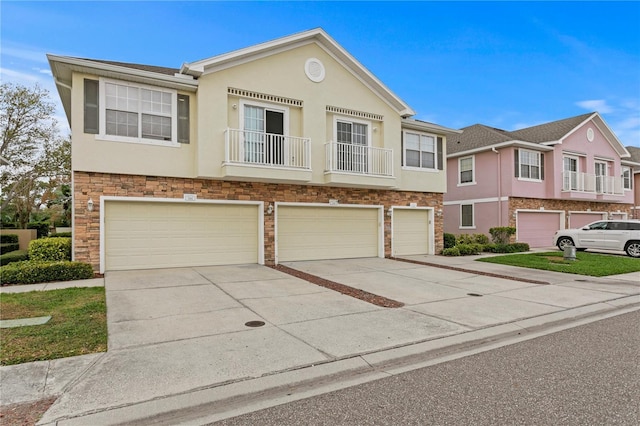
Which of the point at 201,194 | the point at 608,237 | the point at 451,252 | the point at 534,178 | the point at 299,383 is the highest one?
the point at 534,178

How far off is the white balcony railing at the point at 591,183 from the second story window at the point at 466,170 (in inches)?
200

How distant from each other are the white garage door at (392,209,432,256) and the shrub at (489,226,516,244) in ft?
13.9

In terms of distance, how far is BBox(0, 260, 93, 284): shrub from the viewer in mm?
8930

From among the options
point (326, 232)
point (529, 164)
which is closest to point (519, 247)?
point (529, 164)

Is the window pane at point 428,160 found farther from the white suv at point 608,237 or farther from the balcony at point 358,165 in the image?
the white suv at point 608,237

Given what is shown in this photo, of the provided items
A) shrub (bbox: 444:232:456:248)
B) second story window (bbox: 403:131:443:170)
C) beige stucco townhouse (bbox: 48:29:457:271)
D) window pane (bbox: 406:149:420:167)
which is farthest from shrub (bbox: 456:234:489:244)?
window pane (bbox: 406:149:420:167)

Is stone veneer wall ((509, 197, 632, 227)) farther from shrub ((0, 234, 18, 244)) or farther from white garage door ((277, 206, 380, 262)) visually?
shrub ((0, 234, 18, 244))

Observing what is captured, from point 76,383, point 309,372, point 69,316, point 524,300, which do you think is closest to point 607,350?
point 524,300

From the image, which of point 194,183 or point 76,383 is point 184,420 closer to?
point 76,383

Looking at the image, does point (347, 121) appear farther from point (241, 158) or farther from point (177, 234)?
point (177, 234)

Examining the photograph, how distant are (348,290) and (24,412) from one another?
6436 millimetres

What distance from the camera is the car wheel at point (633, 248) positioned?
1656 cm

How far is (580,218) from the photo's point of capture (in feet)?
77.8

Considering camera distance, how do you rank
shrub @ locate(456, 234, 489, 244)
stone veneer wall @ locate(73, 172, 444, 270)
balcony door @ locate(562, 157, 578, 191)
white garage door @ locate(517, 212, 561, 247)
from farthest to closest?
balcony door @ locate(562, 157, 578, 191) < white garage door @ locate(517, 212, 561, 247) < shrub @ locate(456, 234, 489, 244) < stone veneer wall @ locate(73, 172, 444, 270)
